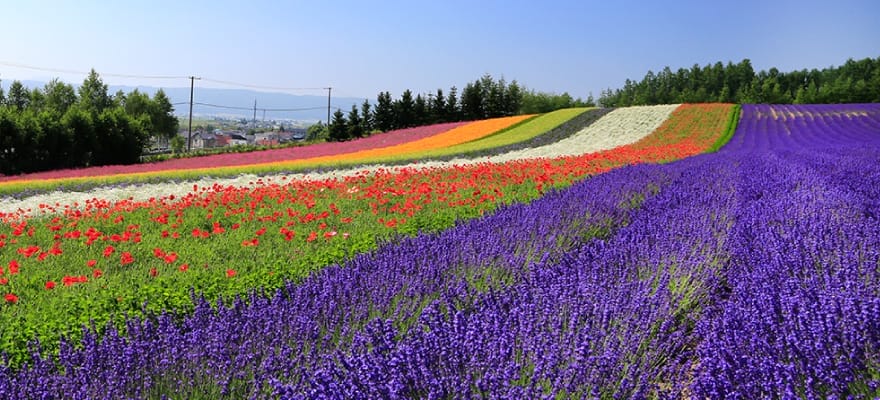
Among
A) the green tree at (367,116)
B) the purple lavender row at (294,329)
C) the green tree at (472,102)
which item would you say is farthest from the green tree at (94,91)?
the purple lavender row at (294,329)

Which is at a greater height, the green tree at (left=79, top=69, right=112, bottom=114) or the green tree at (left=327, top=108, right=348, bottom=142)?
the green tree at (left=79, top=69, right=112, bottom=114)

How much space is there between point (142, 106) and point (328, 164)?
206ft

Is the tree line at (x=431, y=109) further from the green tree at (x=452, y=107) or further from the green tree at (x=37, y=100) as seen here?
the green tree at (x=37, y=100)

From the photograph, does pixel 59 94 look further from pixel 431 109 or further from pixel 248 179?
pixel 248 179

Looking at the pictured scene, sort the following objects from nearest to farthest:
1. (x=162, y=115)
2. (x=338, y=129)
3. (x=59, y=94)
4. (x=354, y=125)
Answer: (x=338, y=129) → (x=354, y=125) → (x=59, y=94) → (x=162, y=115)

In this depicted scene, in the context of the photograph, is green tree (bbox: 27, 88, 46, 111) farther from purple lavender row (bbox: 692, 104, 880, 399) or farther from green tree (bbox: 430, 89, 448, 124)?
purple lavender row (bbox: 692, 104, 880, 399)

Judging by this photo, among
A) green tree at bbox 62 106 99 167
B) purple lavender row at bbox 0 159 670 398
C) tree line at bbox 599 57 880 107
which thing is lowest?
purple lavender row at bbox 0 159 670 398

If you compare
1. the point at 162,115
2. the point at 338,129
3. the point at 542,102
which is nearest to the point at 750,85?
the point at 542,102

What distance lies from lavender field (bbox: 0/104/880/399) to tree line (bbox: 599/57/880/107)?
216ft

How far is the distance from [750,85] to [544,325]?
88.8 metres

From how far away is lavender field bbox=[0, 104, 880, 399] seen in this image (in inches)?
84.4

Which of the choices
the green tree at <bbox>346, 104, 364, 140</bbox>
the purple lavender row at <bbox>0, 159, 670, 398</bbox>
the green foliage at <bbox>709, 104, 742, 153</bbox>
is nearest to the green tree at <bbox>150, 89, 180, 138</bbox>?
the green tree at <bbox>346, 104, 364, 140</bbox>

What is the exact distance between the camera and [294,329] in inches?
109

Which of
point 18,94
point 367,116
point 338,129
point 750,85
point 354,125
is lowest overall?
point 338,129
